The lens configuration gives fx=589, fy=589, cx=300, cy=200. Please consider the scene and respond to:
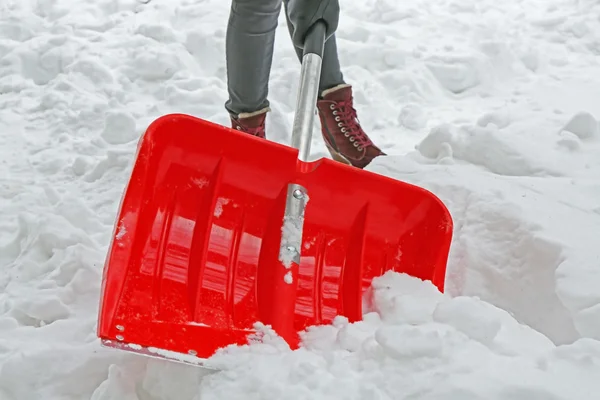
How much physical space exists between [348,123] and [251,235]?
0.65m

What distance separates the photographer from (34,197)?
156 centimetres

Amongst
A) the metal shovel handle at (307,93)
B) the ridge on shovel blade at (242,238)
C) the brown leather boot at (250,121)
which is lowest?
the ridge on shovel blade at (242,238)

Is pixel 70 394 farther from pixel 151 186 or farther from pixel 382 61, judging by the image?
pixel 382 61

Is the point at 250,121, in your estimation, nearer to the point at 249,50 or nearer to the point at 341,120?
the point at 249,50

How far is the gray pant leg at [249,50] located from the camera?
55.2 inches

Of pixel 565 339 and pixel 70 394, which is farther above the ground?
pixel 565 339

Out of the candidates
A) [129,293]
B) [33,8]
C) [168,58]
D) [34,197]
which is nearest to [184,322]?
[129,293]

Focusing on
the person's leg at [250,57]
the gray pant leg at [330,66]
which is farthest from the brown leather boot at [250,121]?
the gray pant leg at [330,66]

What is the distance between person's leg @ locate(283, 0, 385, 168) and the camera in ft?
5.43

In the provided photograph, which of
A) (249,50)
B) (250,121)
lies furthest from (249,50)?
(250,121)

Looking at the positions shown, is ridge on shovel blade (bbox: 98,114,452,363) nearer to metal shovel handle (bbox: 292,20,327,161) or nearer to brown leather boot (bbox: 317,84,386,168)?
metal shovel handle (bbox: 292,20,327,161)

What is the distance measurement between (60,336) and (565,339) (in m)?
0.93

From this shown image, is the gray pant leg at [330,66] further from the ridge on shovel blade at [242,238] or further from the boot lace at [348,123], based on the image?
the ridge on shovel blade at [242,238]

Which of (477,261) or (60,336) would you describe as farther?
(477,261)
